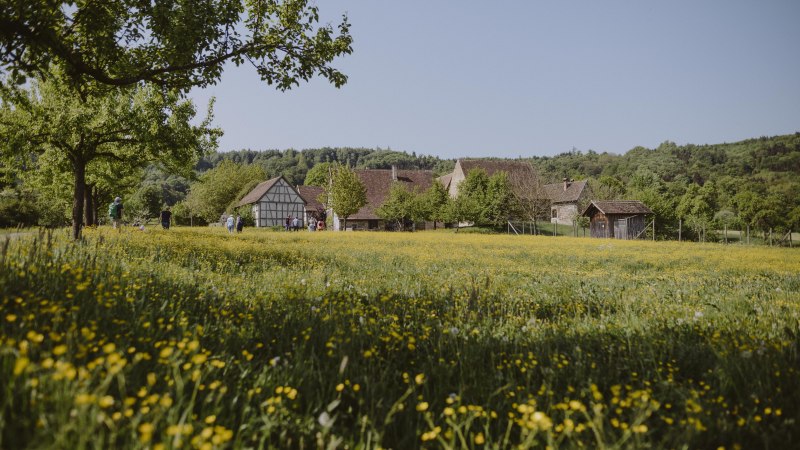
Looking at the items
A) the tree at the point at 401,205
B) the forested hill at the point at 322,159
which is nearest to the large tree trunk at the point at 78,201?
the tree at the point at 401,205

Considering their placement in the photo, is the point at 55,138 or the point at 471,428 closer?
the point at 471,428

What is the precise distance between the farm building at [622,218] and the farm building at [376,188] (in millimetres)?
29514

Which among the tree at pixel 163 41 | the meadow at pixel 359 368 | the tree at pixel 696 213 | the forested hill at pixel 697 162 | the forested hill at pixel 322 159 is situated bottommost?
the meadow at pixel 359 368

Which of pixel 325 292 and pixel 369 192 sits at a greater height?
pixel 369 192

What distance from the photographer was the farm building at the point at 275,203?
69.3 metres

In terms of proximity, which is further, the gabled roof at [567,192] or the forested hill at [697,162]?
the forested hill at [697,162]

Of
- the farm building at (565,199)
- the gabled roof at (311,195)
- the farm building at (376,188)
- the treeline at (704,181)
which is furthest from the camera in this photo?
the gabled roof at (311,195)

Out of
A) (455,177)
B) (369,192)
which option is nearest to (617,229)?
(455,177)

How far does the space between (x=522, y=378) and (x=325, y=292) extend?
3.66 meters

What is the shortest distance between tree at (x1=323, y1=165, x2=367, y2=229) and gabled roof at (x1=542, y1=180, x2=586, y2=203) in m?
33.7

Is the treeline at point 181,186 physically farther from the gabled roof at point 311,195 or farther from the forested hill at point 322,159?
the gabled roof at point 311,195

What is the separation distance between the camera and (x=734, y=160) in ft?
402

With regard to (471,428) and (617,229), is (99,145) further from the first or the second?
(617,229)

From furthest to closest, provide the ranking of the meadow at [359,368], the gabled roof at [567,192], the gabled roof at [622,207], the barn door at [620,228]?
the gabled roof at [567,192] → the gabled roof at [622,207] → the barn door at [620,228] → the meadow at [359,368]
